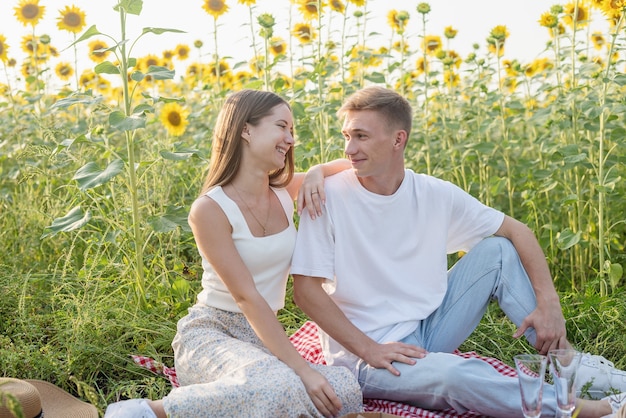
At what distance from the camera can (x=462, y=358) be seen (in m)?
2.67

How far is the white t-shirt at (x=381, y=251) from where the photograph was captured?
2914mm

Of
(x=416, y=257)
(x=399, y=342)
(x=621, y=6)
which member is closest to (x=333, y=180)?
(x=416, y=257)

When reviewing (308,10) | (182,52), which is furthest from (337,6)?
(182,52)

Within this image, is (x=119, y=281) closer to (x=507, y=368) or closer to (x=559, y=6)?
(x=507, y=368)

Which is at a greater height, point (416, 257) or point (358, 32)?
point (358, 32)

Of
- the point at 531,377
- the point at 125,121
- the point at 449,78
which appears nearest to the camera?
the point at 531,377

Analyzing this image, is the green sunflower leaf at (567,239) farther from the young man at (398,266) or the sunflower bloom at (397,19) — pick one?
the sunflower bloom at (397,19)

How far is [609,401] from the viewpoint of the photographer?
2.60m

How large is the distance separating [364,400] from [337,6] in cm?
236

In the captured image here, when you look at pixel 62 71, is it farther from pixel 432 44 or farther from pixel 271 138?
pixel 271 138

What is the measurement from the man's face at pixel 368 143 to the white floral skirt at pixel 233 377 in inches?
25.5

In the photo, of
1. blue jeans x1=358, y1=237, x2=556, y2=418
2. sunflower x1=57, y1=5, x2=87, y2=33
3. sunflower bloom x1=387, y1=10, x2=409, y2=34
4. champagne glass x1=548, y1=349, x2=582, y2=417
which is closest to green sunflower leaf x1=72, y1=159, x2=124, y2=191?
blue jeans x1=358, y1=237, x2=556, y2=418

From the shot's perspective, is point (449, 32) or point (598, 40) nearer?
point (449, 32)

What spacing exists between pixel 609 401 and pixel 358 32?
2.88 m
